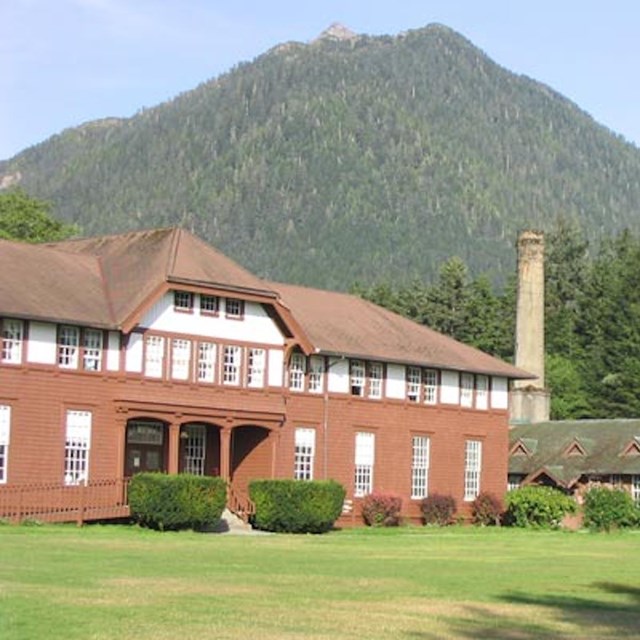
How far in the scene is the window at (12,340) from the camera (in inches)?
1727

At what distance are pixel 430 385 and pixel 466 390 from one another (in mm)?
1954

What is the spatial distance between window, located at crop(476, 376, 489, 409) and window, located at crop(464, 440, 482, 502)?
1442mm

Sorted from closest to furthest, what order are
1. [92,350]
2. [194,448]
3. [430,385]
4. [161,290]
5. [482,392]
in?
[92,350] → [161,290] → [194,448] → [430,385] → [482,392]

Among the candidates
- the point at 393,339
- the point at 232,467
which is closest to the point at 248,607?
the point at 232,467

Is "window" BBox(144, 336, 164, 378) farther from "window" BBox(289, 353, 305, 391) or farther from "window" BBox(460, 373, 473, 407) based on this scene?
"window" BBox(460, 373, 473, 407)

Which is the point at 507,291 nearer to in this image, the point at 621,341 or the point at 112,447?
the point at 621,341

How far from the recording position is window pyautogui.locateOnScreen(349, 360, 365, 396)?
176 ft

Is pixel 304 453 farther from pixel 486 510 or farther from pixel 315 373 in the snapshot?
A: pixel 486 510

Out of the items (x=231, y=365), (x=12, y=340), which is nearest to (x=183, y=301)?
(x=231, y=365)

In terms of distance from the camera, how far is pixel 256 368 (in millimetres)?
50562

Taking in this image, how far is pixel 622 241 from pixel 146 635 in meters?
112

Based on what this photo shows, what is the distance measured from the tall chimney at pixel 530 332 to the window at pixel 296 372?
93.5ft

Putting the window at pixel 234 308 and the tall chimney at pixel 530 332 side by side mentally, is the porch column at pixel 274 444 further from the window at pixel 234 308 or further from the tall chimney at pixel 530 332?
the tall chimney at pixel 530 332

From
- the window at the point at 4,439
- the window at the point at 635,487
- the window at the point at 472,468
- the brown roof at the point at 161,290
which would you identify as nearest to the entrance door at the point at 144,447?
the brown roof at the point at 161,290
